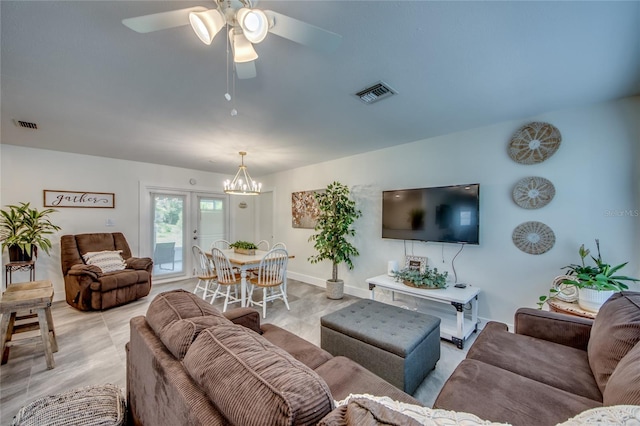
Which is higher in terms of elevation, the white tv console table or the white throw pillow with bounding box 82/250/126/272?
the white throw pillow with bounding box 82/250/126/272

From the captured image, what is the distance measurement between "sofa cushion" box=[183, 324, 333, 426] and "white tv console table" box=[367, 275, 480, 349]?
236cm

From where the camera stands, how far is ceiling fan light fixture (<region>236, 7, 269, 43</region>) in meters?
1.14

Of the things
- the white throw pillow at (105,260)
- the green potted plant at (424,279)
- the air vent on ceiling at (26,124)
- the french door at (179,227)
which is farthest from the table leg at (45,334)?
the green potted plant at (424,279)

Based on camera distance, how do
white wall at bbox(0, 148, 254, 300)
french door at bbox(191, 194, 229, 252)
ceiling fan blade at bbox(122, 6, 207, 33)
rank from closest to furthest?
ceiling fan blade at bbox(122, 6, 207, 33) < white wall at bbox(0, 148, 254, 300) < french door at bbox(191, 194, 229, 252)

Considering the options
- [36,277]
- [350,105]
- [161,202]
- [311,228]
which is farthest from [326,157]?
[36,277]

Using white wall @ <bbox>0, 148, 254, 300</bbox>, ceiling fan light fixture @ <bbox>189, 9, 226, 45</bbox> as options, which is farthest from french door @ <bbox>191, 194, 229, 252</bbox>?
ceiling fan light fixture @ <bbox>189, 9, 226, 45</bbox>

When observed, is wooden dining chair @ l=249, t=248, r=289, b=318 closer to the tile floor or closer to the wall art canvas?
the tile floor

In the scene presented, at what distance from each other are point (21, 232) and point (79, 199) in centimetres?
94

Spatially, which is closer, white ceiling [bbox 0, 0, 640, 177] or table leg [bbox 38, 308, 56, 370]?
white ceiling [bbox 0, 0, 640, 177]

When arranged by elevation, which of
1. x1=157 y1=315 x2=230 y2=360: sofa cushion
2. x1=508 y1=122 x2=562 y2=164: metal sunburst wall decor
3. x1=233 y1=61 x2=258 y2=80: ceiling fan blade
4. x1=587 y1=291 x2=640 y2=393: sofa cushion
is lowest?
x1=587 y1=291 x2=640 y2=393: sofa cushion

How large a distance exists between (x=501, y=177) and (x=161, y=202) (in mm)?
5736

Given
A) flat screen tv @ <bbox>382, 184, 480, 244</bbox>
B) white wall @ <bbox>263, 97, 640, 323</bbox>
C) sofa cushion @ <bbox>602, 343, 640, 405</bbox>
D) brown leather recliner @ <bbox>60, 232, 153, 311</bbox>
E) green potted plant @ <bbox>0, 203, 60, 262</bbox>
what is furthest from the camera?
brown leather recliner @ <bbox>60, 232, 153, 311</bbox>

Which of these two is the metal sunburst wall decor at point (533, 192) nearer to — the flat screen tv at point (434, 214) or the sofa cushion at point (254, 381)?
the flat screen tv at point (434, 214)

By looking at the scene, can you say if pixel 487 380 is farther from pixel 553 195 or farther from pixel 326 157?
pixel 326 157
